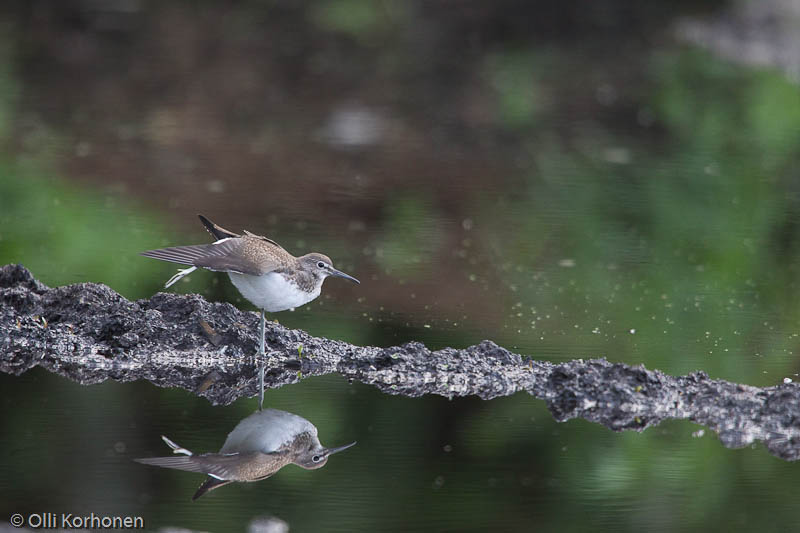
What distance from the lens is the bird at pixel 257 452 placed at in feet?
16.5

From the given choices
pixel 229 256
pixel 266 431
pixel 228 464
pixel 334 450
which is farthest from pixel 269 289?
pixel 228 464

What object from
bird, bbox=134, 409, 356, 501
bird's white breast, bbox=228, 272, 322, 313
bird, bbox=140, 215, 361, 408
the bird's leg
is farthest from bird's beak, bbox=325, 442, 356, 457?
bird's white breast, bbox=228, 272, 322, 313

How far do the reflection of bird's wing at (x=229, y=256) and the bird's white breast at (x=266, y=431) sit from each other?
722 mm

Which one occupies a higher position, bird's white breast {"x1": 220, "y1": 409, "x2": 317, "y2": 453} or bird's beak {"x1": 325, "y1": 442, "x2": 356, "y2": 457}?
bird's beak {"x1": 325, "y1": 442, "x2": 356, "y2": 457}

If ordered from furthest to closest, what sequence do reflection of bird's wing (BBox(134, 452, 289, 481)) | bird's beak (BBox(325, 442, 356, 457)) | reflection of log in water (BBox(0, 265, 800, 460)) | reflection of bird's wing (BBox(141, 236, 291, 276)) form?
reflection of bird's wing (BBox(141, 236, 291, 276)), reflection of log in water (BBox(0, 265, 800, 460)), bird's beak (BBox(325, 442, 356, 457)), reflection of bird's wing (BBox(134, 452, 289, 481))

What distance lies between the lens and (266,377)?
6.14 meters

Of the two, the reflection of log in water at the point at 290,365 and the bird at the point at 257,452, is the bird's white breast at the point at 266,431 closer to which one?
the bird at the point at 257,452

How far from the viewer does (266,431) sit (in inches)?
216

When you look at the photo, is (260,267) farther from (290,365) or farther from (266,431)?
(266,431)

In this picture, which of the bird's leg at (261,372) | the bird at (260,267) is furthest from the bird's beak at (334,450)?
the bird at (260,267)

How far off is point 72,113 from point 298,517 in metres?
9.10

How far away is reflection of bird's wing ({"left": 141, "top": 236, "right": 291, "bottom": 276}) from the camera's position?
6.01m

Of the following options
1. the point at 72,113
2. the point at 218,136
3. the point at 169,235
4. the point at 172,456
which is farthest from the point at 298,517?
the point at 72,113

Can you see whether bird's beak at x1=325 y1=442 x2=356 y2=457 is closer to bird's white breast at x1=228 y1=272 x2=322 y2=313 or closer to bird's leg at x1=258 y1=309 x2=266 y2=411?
bird's leg at x1=258 y1=309 x2=266 y2=411
